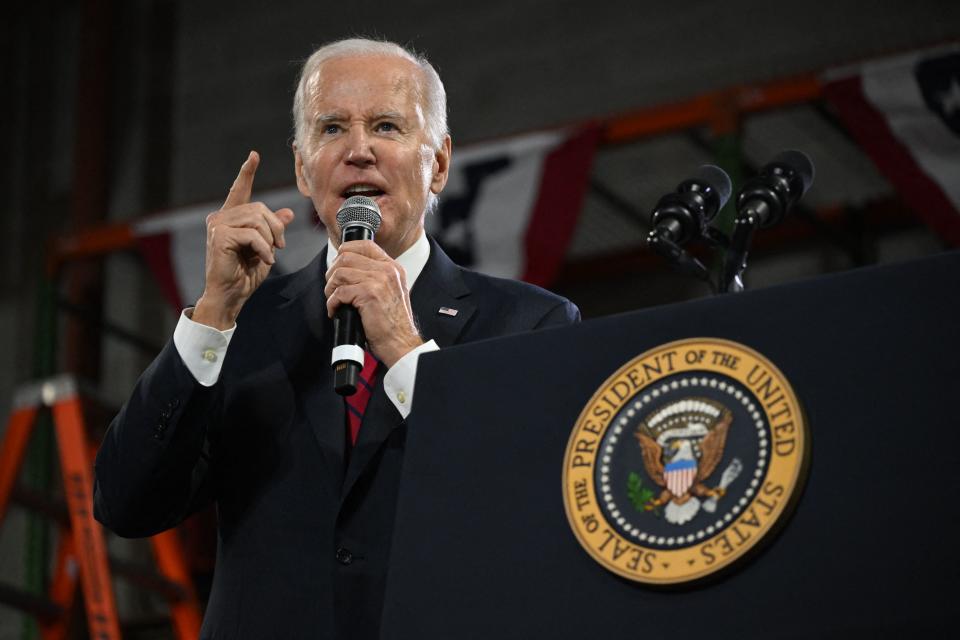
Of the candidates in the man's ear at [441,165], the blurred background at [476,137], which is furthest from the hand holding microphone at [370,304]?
the blurred background at [476,137]

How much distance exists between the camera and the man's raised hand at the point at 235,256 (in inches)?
72.9

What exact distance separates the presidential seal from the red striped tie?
531 mm

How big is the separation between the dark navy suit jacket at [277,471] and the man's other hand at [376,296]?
90 millimetres

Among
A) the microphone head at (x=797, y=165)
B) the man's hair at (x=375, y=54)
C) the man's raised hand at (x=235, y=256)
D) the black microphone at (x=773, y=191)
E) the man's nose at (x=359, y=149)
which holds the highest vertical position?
the man's hair at (x=375, y=54)

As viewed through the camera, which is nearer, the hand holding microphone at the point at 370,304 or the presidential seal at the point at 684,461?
the presidential seal at the point at 684,461

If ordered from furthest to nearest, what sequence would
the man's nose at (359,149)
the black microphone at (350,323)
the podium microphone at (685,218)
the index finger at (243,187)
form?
the man's nose at (359,149) → the index finger at (243,187) → the podium microphone at (685,218) → the black microphone at (350,323)

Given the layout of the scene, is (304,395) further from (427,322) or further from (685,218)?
(685,218)

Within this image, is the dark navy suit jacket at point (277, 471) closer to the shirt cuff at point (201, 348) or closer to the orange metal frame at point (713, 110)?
the shirt cuff at point (201, 348)

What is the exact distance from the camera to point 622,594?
4.27ft

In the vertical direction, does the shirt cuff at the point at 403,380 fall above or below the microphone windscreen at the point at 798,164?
below

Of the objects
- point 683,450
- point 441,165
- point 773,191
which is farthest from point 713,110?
point 683,450

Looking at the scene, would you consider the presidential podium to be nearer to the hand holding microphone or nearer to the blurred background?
the hand holding microphone

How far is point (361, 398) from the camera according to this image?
6.18 ft

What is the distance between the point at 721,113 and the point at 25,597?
117 inches
